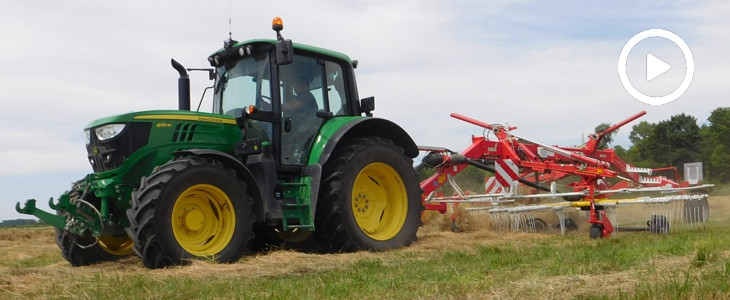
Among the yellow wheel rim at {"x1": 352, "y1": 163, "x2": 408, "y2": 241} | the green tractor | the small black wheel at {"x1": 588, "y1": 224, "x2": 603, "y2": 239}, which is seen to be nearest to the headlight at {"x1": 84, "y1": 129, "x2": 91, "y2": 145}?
the green tractor

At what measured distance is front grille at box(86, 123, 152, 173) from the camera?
20.7 ft

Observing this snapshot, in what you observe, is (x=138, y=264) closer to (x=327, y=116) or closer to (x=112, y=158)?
(x=112, y=158)

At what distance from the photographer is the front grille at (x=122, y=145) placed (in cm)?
632

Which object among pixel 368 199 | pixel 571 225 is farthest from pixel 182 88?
pixel 571 225

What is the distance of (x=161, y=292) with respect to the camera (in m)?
4.29

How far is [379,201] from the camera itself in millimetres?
8289

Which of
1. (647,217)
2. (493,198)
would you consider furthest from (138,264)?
(647,217)

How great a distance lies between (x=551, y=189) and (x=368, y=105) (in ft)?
9.86

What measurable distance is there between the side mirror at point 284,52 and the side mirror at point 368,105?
5.66 feet

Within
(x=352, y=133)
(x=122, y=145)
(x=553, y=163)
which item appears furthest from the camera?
(x=553, y=163)

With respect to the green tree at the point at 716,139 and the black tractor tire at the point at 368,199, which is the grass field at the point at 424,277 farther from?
the green tree at the point at 716,139

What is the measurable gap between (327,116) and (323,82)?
414 mm

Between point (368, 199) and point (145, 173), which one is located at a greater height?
point (145, 173)

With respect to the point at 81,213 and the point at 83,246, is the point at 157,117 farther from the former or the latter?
the point at 83,246
